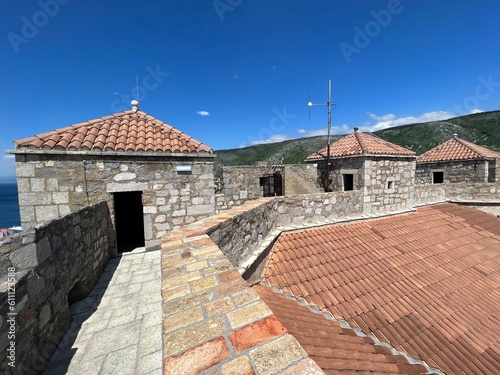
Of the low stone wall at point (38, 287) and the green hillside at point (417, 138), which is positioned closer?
the low stone wall at point (38, 287)

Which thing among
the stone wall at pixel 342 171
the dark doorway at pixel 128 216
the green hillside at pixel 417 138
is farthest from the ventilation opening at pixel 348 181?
the green hillside at pixel 417 138

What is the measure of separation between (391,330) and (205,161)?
5.37m

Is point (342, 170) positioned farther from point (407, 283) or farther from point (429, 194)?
point (407, 283)

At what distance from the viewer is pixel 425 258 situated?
20.8 ft

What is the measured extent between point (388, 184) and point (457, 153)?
9.44 metres

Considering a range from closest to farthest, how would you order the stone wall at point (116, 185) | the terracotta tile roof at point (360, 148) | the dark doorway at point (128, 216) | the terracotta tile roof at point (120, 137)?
the stone wall at point (116, 185) < the terracotta tile roof at point (120, 137) < the dark doorway at point (128, 216) < the terracotta tile roof at point (360, 148)

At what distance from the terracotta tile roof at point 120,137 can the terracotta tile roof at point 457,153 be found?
54.0 feet

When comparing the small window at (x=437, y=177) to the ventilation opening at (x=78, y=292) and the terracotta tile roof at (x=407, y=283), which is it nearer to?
the terracotta tile roof at (x=407, y=283)

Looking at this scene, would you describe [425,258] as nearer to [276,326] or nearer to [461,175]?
[276,326]

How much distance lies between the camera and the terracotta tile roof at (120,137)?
16.3ft

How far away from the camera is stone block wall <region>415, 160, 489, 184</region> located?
13.4 m

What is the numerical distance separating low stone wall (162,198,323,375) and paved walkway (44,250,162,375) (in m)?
1.06

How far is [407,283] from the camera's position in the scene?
17.3ft

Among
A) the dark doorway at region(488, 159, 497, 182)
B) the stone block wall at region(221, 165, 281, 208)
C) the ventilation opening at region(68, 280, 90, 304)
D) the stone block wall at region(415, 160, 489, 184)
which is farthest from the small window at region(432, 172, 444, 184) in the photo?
the ventilation opening at region(68, 280, 90, 304)
